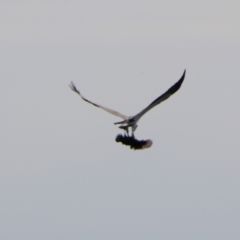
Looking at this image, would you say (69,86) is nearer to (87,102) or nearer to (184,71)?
(87,102)

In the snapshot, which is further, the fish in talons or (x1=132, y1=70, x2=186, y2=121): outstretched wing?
the fish in talons

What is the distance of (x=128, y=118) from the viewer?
45.5 meters

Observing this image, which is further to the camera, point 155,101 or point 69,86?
point 69,86

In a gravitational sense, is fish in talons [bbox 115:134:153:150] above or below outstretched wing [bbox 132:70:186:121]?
below

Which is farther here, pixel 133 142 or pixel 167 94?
pixel 133 142

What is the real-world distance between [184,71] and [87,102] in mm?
5571

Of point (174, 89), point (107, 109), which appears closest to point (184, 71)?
point (174, 89)

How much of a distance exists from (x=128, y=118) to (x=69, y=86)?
10.5 feet

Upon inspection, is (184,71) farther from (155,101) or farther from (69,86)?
Answer: (69,86)

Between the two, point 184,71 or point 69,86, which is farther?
point 69,86

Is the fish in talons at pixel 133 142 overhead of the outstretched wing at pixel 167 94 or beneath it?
beneath

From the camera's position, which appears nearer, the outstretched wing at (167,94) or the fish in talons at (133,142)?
the outstretched wing at (167,94)

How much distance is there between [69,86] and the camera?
1885 inches

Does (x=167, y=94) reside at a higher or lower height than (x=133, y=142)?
higher
